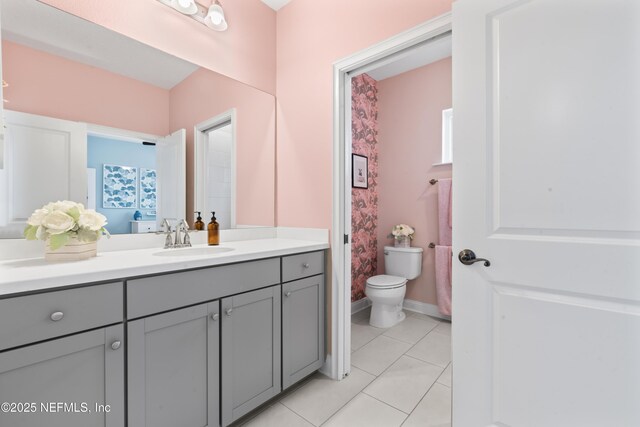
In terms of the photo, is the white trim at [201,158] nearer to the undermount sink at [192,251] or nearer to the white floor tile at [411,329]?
the undermount sink at [192,251]

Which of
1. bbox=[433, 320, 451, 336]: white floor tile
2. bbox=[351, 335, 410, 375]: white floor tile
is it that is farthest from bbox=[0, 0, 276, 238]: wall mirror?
bbox=[433, 320, 451, 336]: white floor tile

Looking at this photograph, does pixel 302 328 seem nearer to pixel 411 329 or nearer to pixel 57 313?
pixel 57 313

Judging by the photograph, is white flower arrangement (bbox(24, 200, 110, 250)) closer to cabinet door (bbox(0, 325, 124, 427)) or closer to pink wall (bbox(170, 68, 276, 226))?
cabinet door (bbox(0, 325, 124, 427))

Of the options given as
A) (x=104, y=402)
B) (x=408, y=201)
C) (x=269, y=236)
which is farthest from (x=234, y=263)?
(x=408, y=201)

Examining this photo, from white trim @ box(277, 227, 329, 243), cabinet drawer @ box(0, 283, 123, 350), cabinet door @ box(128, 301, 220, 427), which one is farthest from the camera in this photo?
white trim @ box(277, 227, 329, 243)

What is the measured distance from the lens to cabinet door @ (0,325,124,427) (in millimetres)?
819

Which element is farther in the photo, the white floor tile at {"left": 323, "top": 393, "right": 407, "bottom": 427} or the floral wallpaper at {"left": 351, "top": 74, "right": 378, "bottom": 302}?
the floral wallpaper at {"left": 351, "top": 74, "right": 378, "bottom": 302}

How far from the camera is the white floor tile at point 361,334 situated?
2.32 meters

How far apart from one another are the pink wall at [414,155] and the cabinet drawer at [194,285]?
192 cm

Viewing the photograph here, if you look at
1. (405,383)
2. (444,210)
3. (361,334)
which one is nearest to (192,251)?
(405,383)

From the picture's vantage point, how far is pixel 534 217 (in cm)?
108

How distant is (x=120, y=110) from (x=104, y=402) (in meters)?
1.34

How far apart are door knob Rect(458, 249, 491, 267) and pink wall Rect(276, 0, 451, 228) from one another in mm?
865

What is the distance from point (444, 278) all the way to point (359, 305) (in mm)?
904
